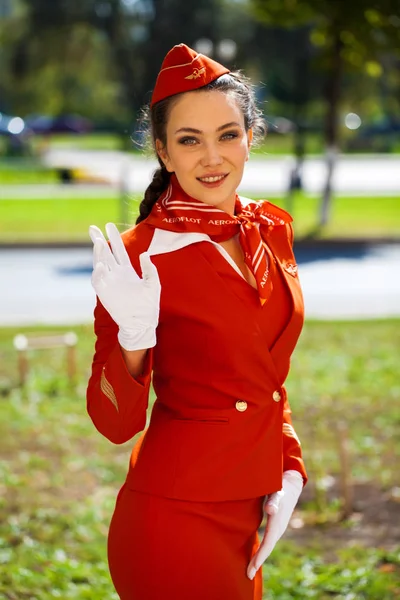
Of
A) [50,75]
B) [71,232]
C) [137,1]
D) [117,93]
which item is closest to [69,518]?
[71,232]

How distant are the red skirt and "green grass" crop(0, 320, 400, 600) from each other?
1870mm

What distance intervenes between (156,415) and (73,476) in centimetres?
343

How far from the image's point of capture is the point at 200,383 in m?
2.30

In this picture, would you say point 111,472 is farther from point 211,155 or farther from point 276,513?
point 211,155

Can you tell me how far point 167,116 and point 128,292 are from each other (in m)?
0.49

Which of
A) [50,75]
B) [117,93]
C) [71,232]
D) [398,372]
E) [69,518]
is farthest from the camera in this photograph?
[117,93]

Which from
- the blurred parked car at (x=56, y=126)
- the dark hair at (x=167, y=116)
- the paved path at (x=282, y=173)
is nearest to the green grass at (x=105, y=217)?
the paved path at (x=282, y=173)

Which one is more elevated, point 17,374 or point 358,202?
point 17,374

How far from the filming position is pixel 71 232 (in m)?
16.3

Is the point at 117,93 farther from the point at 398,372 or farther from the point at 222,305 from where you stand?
the point at 222,305

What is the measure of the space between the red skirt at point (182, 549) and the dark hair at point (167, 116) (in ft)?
2.24

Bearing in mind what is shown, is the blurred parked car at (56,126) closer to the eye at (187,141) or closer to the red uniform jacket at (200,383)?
the eye at (187,141)

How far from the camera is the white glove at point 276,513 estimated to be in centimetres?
233

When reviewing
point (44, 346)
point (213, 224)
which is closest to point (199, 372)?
point (213, 224)
